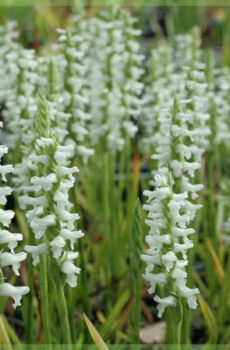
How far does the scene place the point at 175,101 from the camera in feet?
5.94

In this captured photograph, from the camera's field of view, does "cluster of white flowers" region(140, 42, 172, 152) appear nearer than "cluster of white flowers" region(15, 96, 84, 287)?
No

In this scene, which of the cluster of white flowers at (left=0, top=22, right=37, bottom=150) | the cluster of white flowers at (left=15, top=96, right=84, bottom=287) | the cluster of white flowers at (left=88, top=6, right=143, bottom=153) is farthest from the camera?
the cluster of white flowers at (left=88, top=6, right=143, bottom=153)

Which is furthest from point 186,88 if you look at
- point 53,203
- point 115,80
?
point 53,203

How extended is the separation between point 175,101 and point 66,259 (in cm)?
54

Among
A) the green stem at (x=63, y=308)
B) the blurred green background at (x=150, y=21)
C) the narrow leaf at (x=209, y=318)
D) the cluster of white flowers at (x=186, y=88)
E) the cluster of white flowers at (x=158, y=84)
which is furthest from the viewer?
the blurred green background at (x=150, y=21)

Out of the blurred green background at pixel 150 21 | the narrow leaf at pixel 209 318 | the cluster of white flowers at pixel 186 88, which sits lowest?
the narrow leaf at pixel 209 318

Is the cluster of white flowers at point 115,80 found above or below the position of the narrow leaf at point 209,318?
above

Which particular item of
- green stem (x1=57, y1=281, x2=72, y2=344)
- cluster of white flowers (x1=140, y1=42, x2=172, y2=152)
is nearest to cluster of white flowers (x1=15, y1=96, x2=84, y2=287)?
green stem (x1=57, y1=281, x2=72, y2=344)

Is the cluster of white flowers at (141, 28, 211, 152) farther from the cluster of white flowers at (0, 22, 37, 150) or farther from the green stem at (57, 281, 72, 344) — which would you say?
the green stem at (57, 281, 72, 344)

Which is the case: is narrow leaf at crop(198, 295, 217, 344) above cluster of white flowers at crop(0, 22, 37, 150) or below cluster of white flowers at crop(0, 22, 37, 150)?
below

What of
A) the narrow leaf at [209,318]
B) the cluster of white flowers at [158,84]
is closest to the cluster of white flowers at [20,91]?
the cluster of white flowers at [158,84]

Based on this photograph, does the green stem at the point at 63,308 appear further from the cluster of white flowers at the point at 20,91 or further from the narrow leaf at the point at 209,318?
the cluster of white flowers at the point at 20,91

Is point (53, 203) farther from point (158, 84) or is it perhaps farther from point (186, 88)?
point (158, 84)

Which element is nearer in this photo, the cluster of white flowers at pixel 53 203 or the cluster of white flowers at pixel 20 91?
the cluster of white flowers at pixel 53 203
